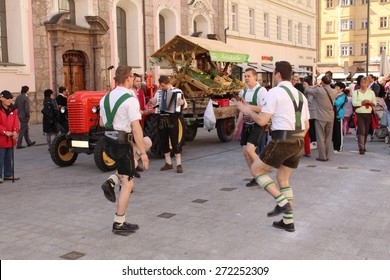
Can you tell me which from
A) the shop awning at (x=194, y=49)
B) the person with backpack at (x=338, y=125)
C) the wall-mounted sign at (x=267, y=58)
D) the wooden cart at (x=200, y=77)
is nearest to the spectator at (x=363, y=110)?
the person with backpack at (x=338, y=125)

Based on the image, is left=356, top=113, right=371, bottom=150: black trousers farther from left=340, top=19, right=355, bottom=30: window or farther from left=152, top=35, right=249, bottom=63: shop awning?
left=340, top=19, right=355, bottom=30: window

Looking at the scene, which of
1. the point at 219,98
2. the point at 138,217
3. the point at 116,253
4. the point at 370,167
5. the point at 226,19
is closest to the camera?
the point at 116,253

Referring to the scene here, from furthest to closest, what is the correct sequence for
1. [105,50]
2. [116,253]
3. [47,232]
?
[105,50] → [47,232] → [116,253]

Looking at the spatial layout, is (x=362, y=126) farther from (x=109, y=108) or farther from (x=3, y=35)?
(x=3, y=35)

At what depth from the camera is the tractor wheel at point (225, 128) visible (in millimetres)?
13211

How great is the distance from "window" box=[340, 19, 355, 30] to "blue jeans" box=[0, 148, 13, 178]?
176 ft

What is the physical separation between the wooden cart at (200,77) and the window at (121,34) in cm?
984

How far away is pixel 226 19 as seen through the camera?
2900 centimetres

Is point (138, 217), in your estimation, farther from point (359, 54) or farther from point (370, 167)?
point (359, 54)

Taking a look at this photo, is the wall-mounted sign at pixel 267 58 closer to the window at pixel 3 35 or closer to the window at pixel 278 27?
the window at pixel 278 27

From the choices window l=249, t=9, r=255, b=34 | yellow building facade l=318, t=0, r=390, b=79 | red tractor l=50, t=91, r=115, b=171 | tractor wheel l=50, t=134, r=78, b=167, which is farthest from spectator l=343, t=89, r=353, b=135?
yellow building facade l=318, t=0, r=390, b=79

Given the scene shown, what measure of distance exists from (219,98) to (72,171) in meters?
5.30

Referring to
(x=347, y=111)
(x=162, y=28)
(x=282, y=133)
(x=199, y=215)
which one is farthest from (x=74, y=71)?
(x=282, y=133)

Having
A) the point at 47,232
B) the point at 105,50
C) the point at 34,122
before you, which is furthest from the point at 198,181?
the point at 105,50
